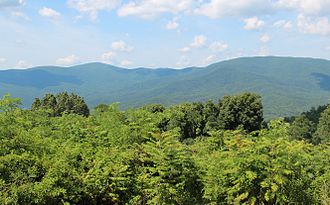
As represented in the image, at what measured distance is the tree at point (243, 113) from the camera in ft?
148

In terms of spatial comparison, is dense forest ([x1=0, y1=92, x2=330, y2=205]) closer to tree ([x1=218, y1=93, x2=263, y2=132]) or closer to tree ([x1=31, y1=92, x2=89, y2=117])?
tree ([x1=218, y1=93, x2=263, y2=132])

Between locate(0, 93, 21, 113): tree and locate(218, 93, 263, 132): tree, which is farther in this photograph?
locate(218, 93, 263, 132): tree

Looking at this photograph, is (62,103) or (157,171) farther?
(62,103)

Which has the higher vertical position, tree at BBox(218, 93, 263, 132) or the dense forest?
the dense forest

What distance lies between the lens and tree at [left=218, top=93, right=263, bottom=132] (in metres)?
45.2

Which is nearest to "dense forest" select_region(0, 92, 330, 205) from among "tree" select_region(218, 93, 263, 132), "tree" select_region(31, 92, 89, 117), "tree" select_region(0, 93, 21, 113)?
"tree" select_region(0, 93, 21, 113)

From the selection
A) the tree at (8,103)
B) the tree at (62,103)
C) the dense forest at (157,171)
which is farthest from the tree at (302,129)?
the tree at (8,103)

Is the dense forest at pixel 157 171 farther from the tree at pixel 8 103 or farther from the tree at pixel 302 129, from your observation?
the tree at pixel 302 129

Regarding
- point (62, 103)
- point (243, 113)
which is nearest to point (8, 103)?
point (243, 113)

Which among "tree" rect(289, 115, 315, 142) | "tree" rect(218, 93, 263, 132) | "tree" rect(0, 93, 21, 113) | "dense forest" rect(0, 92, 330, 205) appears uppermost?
Answer: "tree" rect(0, 93, 21, 113)

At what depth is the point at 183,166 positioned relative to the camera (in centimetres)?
1114

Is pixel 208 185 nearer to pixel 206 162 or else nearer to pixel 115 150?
pixel 206 162

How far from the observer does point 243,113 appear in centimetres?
4541

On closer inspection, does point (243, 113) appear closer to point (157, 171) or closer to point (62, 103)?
point (62, 103)
